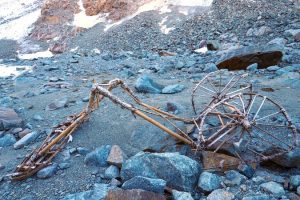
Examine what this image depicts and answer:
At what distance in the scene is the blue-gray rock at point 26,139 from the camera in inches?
116

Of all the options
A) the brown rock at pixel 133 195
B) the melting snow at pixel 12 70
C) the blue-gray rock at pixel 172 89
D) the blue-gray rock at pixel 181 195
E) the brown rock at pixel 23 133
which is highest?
the brown rock at pixel 133 195

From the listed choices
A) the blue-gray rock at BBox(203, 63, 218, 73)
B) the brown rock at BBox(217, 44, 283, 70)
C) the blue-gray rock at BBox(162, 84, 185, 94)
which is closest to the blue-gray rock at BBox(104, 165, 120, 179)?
the blue-gray rock at BBox(162, 84, 185, 94)

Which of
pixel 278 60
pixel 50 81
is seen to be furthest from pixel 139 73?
pixel 278 60

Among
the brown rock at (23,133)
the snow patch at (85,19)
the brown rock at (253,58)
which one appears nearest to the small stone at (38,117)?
the brown rock at (23,133)

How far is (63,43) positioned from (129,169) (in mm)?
11180

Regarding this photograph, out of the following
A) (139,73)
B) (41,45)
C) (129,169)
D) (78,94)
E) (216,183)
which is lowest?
(41,45)

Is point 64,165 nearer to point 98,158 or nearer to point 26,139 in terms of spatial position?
point 98,158

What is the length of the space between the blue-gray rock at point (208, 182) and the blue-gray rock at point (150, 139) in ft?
1.59

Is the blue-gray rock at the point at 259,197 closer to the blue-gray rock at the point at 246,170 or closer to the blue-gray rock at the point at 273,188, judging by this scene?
the blue-gray rock at the point at 273,188

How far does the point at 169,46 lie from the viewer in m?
9.49

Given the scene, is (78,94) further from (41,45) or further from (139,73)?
(41,45)

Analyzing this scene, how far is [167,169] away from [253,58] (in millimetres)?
3950

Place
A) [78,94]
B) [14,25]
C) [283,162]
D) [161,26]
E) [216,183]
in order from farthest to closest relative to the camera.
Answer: [14,25]
[161,26]
[78,94]
[283,162]
[216,183]

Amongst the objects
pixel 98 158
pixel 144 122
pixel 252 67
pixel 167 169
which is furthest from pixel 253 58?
pixel 167 169
